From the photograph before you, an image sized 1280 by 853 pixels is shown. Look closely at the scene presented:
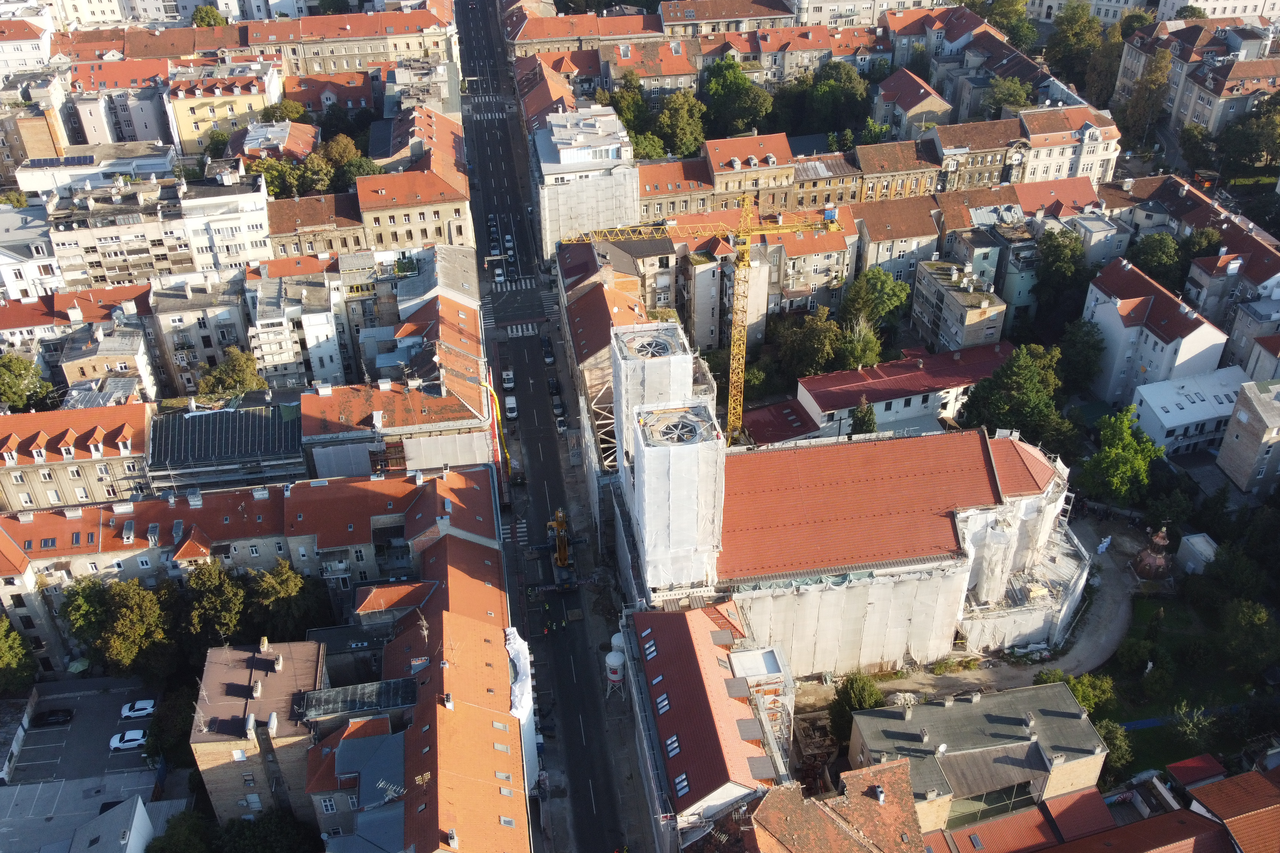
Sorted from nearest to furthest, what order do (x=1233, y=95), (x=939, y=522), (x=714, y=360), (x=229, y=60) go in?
(x=939, y=522)
(x=714, y=360)
(x=1233, y=95)
(x=229, y=60)

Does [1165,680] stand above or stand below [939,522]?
below

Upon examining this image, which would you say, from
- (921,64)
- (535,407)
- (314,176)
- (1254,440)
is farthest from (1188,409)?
(314,176)

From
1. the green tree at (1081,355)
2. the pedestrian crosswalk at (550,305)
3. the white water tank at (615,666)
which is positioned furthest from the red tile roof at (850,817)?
the pedestrian crosswalk at (550,305)

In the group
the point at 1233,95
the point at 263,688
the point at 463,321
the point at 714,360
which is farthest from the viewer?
the point at 1233,95

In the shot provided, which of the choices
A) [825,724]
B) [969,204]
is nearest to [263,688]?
[825,724]

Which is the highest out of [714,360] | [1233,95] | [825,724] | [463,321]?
[1233,95]

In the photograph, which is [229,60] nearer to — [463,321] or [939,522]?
[463,321]

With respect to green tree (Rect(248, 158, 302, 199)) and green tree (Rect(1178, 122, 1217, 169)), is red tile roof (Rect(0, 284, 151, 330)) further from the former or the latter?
green tree (Rect(1178, 122, 1217, 169))
